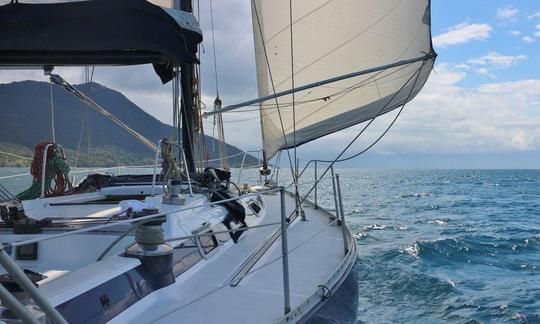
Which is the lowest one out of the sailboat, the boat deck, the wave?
the wave

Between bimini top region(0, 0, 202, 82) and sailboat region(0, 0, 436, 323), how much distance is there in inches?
0.6

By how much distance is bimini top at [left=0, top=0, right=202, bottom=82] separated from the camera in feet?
16.5

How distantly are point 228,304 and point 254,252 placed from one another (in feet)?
5.17

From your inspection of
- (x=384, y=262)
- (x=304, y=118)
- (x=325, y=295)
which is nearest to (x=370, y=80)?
(x=304, y=118)

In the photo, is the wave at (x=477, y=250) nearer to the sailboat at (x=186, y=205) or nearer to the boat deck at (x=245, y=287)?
the sailboat at (x=186, y=205)

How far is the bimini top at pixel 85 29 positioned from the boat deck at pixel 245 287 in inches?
93.3

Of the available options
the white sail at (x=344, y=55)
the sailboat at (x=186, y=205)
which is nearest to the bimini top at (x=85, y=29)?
the sailboat at (x=186, y=205)

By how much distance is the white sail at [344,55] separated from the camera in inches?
262

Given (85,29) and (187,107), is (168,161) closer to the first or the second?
(85,29)

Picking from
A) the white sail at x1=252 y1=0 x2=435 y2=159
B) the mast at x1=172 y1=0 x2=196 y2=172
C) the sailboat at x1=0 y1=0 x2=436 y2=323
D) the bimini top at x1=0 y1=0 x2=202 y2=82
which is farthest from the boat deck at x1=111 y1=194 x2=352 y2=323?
the bimini top at x1=0 y1=0 x2=202 y2=82

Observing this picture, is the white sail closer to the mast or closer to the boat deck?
the mast

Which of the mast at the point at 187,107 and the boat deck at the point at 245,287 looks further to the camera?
the mast at the point at 187,107

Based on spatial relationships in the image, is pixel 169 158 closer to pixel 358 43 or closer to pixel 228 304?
pixel 228 304

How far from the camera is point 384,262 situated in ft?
34.5
